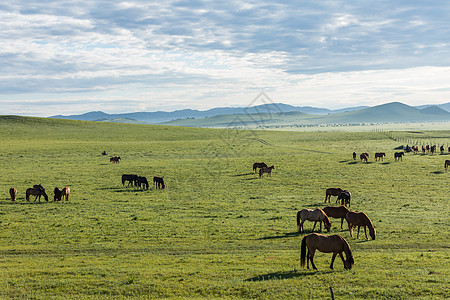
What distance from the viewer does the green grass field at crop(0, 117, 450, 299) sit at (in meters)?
11.7

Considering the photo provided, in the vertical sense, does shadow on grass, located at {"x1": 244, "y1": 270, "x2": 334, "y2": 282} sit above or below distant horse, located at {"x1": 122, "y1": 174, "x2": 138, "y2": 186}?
below

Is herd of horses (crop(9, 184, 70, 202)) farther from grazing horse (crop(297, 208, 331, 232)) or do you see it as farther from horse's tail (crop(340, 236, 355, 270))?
horse's tail (crop(340, 236, 355, 270))

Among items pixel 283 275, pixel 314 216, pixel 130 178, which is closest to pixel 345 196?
pixel 314 216

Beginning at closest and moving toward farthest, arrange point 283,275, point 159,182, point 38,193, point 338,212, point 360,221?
1. point 283,275
2. point 360,221
3. point 338,212
4. point 38,193
5. point 159,182

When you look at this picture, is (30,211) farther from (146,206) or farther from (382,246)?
(382,246)

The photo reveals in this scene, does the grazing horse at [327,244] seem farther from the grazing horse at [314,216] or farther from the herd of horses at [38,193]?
the herd of horses at [38,193]

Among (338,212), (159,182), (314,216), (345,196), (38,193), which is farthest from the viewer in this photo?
(159,182)

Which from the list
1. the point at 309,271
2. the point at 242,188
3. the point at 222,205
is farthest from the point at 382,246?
the point at 242,188

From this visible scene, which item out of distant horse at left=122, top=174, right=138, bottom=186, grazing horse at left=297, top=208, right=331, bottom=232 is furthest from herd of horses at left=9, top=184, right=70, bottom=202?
grazing horse at left=297, top=208, right=331, bottom=232

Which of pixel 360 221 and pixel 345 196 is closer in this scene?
pixel 360 221

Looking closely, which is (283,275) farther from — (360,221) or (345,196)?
(345,196)

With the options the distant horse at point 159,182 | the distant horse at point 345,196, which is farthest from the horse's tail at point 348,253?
the distant horse at point 159,182

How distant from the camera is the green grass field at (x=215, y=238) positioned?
38.3ft

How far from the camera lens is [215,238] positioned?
1770cm
